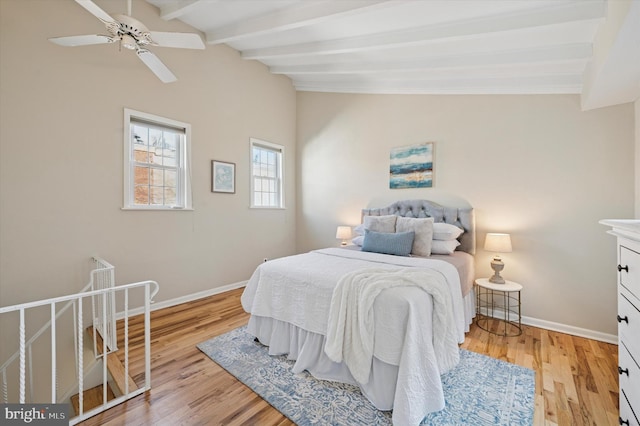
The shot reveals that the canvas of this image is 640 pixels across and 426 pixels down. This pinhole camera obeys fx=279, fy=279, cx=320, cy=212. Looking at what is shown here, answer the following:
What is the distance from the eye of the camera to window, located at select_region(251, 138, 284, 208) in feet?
15.2

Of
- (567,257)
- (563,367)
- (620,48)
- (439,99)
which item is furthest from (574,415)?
(439,99)

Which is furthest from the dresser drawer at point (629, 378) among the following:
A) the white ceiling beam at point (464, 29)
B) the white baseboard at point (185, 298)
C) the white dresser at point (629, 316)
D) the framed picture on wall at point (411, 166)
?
the white baseboard at point (185, 298)

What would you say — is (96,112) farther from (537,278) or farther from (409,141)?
(537,278)

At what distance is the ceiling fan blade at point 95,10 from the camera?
173 centimetres

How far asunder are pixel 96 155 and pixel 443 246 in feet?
12.7

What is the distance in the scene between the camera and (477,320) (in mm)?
3258

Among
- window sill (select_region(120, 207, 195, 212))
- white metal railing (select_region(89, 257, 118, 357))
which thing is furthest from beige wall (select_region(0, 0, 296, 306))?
white metal railing (select_region(89, 257, 118, 357))

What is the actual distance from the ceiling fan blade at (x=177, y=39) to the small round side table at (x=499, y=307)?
3.51 m

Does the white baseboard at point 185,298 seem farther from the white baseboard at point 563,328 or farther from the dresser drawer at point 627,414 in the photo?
the dresser drawer at point 627,414

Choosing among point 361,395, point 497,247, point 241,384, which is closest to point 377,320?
point 361,395

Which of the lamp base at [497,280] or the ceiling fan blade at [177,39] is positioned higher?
the ceiling fan blade at [177,39]

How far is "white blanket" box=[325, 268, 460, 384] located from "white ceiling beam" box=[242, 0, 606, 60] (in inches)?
87.5

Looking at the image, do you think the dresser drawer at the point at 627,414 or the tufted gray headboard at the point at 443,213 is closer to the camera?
the dresser drawer at the point at 627,414

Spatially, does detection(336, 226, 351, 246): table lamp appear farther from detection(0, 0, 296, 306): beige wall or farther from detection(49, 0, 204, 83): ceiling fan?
detection(49, 0, 204, 83): ceiling fan
